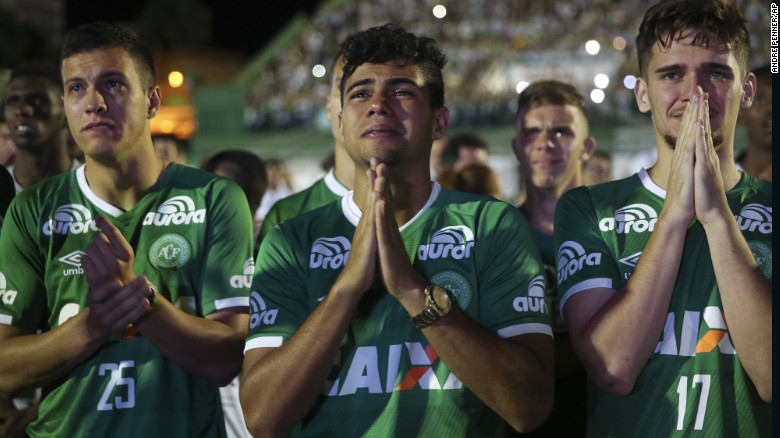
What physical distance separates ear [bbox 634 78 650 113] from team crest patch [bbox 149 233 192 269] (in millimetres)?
1604

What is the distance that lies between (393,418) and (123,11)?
6723 cm

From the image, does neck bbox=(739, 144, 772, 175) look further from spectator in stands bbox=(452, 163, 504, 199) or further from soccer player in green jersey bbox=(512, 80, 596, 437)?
spectator in stands bbox=(452, 163, 504, 199)

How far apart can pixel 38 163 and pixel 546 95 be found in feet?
8.43

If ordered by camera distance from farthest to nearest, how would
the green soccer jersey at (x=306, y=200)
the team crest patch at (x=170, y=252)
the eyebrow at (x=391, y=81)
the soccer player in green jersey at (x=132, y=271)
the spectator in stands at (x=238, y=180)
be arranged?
the spectator in stands at (x=238, y=180), the green soccer jersey at (x=306, y=200), the team crest patch at (x=170, y=252), the soccer player in green jersey at (x=132, y=271), the eyebrow at (x=391, y=81)

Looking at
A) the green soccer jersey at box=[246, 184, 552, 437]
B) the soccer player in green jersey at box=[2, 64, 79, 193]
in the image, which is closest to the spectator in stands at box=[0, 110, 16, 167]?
the soccer player in green jersey at box=[2, 64, 79, 193]

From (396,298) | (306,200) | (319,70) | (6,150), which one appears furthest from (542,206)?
(319,70)

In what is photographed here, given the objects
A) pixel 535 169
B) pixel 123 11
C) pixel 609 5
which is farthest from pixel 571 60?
pixel 123 11

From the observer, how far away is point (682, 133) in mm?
2895

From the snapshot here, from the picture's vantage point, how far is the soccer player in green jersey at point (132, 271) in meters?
3.23

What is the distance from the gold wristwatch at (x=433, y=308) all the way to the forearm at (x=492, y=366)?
16mm

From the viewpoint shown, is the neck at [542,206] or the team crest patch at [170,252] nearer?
the team crest patch at [170,252]

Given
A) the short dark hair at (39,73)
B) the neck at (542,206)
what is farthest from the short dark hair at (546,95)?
the short dark hair at (39,73)

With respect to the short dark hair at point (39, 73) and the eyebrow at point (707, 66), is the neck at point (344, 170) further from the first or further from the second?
the eyebrow at point (707, 66)

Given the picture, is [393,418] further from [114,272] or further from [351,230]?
[114,272]
